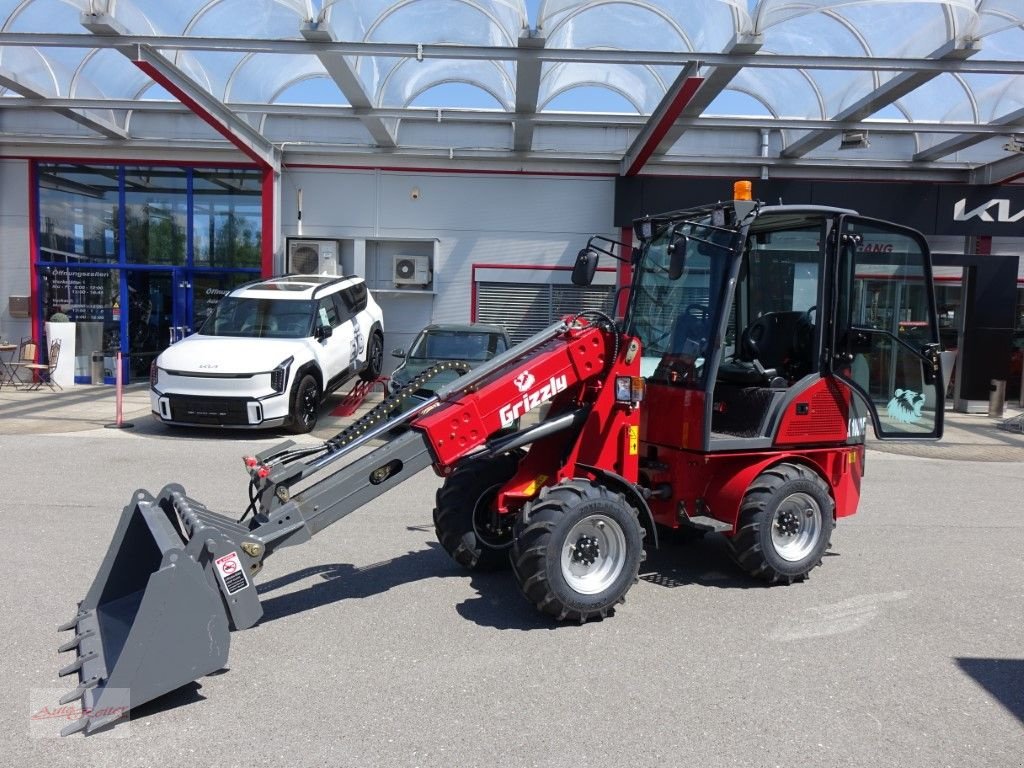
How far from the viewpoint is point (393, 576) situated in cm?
550

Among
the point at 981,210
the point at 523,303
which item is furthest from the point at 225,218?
the point at 981,210

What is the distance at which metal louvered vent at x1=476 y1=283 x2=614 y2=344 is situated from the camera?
56.1ft

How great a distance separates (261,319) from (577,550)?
8.98 metres

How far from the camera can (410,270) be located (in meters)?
16.7

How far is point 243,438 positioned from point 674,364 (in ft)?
24.8

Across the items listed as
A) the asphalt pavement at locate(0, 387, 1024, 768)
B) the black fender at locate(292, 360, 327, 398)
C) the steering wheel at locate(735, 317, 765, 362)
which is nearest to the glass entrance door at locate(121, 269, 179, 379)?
the black fender at locate(292, 360, 327, 398)

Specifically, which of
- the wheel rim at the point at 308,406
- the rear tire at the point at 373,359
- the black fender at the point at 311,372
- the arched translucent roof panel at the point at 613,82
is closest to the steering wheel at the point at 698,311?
the black fender at the point at 311,372

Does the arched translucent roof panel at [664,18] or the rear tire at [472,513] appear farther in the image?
the arched translucent roof panel at [664,18]

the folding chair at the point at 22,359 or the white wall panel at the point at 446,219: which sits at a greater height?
the white wall panel at the point at 446,219

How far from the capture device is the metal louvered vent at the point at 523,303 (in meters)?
17.1

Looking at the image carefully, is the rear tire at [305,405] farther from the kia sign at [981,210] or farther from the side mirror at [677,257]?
the kia sign at [981,210]

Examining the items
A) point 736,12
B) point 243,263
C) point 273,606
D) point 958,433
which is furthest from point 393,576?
point 243,263

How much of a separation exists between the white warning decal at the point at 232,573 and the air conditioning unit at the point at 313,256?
1326cm

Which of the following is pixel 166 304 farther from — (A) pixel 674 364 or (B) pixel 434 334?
(A) pixel 674 364
